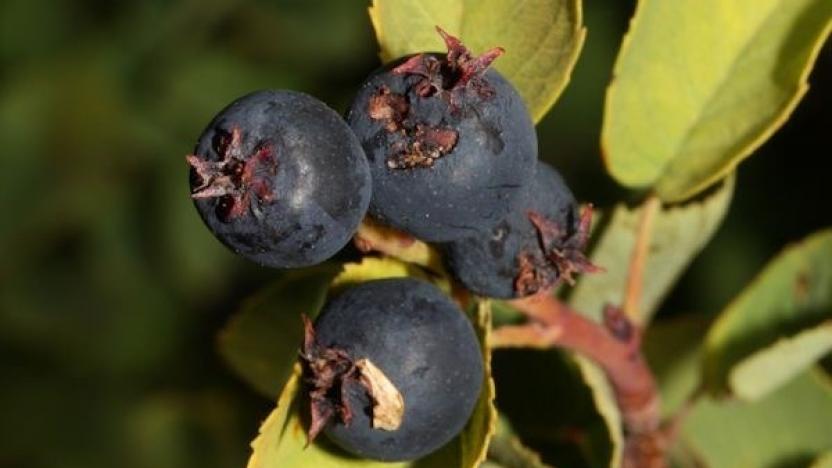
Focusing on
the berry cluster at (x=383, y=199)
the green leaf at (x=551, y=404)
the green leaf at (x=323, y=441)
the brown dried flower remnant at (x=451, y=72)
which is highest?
the brown dried flower remnant at (x=451, y=72)

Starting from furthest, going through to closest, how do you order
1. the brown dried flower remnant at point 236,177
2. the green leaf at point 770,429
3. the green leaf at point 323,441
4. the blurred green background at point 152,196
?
the blurred green background at point 152,196 < the green leaf at point 770,429 < the green leaf at point 323,441 < the brown dried flower remnant at point 236,177

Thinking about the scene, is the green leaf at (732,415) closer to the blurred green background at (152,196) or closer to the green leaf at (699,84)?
the green leaf at (699,84)

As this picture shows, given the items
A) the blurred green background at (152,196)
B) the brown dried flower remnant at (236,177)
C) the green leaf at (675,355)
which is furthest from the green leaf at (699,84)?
the blurred green background at (152,196)

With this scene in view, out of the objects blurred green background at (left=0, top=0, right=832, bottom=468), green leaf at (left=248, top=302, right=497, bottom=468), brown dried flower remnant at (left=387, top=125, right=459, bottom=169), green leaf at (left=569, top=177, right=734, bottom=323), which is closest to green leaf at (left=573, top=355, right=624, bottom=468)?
green leaf at (left=569, top=177, right=734, bottom=323)

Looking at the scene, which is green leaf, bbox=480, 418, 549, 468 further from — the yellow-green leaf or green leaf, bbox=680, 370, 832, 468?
green leaf, bbox=680, 370, 832, 468

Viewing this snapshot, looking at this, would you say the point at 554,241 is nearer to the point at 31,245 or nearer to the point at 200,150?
the point at 200,150

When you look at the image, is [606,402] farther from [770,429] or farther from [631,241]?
[770,429]

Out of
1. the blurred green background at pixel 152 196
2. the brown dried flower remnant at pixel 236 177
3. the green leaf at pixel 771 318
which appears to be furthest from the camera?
the blurred green background at pixel 152 196
